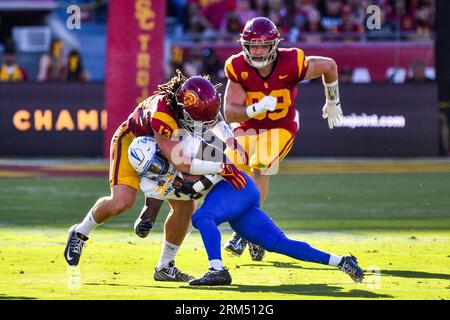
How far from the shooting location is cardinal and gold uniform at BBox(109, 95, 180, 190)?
8.47 m

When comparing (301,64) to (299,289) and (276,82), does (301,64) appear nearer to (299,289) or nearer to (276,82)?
(276,82)

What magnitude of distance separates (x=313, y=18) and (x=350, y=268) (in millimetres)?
16890

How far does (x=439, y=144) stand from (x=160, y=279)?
1313 cm

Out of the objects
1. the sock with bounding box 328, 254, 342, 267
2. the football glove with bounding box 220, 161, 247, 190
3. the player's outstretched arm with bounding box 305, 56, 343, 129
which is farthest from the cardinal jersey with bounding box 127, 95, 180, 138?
the player's outstretched arm with bounding box 305, 56, 343, 129

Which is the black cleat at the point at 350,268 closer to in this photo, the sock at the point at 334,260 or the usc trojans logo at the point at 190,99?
the sock at the point at 334,260

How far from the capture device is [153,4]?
63.1 feet

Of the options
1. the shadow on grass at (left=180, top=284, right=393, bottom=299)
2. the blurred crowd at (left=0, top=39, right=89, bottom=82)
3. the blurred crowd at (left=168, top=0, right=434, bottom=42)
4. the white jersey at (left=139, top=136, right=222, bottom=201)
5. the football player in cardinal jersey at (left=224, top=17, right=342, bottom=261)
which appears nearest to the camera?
the shadow on grass at (left=180, top=284, right=393, bottom=299)

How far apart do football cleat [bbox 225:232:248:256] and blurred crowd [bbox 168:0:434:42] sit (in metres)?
13.7

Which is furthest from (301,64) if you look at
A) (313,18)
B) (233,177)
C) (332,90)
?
(313,18)

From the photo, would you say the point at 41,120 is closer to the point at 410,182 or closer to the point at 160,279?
the point at 410,182

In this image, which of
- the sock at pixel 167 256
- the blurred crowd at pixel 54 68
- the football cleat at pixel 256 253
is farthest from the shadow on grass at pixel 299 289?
the blurred crowd at pixel 54 68

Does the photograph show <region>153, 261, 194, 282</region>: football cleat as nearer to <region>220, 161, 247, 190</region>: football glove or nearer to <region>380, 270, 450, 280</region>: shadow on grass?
<region>220, 161, 247, 190</region>: football glove

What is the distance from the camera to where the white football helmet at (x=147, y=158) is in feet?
28.1

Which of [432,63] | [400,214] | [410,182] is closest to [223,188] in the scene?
[400,214]
